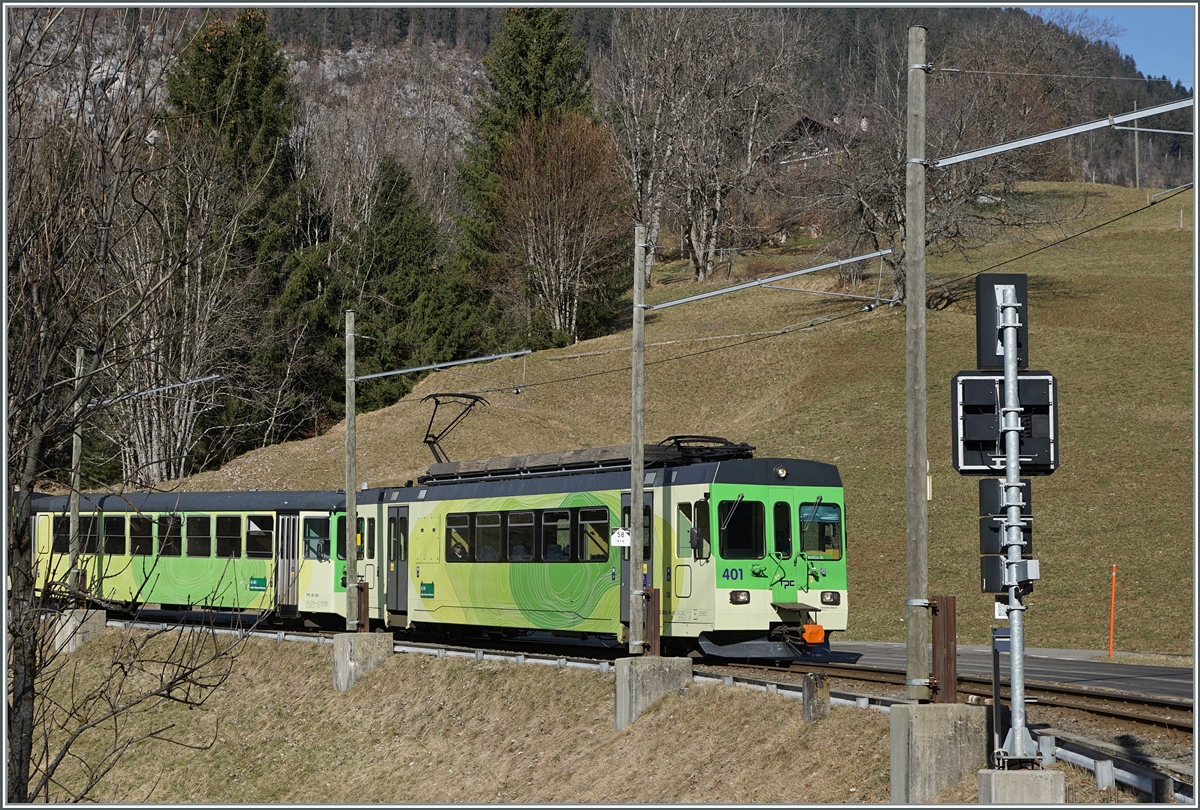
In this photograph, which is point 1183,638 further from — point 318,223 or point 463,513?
point 318,223

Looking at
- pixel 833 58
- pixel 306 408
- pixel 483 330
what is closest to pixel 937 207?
pixel 483 330

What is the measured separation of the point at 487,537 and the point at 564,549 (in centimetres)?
249

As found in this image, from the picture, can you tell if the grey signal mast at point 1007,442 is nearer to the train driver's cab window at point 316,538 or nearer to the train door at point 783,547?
the train door at point 783,547

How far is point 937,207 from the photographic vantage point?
5247cm

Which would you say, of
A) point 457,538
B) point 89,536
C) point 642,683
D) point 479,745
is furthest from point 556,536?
point 89,536

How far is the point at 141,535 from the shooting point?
109 ft

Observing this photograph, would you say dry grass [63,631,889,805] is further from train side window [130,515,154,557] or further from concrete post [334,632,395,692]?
train side window [130,515,154,557]

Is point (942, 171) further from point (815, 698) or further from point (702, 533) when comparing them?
point (815, 698)

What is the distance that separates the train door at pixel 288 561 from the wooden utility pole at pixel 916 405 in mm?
20072

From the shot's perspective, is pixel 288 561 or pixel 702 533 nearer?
pixel 702 533

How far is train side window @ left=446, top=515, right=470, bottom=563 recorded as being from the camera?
25656 mm

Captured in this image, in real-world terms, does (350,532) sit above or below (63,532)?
above

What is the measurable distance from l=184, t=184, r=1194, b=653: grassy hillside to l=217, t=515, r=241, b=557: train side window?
13651 mm

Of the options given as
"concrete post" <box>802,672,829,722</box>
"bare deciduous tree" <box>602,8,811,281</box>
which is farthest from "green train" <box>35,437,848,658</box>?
"bare deciduous tree" <box>602,8,811,281</box>
